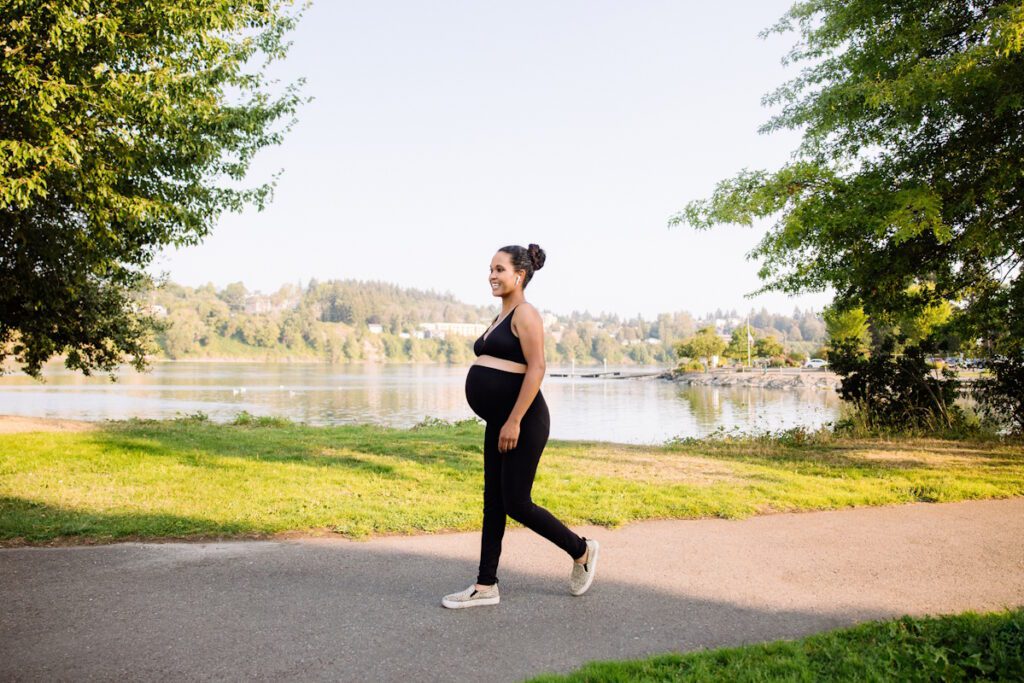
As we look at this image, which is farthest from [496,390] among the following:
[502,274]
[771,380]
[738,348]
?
[738,348]

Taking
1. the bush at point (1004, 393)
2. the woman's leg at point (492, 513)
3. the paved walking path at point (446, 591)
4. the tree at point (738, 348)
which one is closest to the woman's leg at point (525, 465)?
the woman's leg at point (492, 513)

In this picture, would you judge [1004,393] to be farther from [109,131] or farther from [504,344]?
[109,131]

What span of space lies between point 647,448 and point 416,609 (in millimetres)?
8522

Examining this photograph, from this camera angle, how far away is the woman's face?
4152 mm

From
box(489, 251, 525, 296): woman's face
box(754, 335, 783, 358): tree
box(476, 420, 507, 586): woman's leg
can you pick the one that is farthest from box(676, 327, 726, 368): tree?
box(489, 251, 525, 296): woman's face

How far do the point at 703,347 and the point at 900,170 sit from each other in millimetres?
104424

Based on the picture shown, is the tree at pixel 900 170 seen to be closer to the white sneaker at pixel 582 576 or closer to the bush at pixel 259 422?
the white sneaker at pixel 582 576

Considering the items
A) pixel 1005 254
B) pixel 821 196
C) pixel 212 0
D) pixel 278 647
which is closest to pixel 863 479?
pixel 821 196

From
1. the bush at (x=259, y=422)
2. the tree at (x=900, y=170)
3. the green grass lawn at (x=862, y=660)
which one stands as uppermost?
the tree at (x=900, y=170)

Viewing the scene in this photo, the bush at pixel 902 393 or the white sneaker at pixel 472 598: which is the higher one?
the bush at pixel 902 393

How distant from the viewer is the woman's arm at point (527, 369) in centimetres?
396

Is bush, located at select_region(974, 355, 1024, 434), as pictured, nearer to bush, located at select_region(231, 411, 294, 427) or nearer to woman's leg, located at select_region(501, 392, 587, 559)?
woman's leg, located at select_region(501, 392, 587, 559)

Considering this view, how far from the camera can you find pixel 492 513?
4312 millimetres

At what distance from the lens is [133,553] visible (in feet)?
16.7
